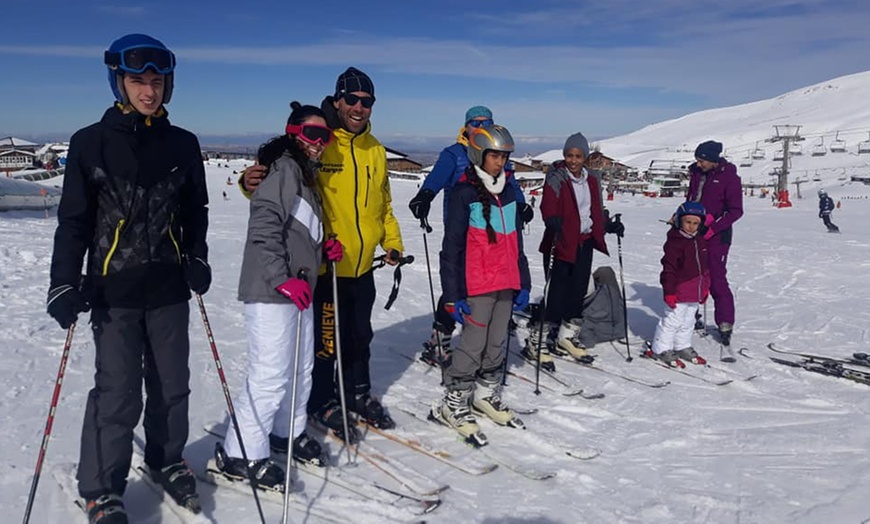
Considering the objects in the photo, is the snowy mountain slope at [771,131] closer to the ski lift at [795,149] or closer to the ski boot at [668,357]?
the ski lift at [795,149]

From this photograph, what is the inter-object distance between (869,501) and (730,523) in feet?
2.84

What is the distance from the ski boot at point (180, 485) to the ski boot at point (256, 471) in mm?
206

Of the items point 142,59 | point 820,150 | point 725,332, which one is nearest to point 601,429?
point 725,332

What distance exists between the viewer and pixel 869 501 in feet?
11.0

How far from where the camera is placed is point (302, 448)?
11.6ft

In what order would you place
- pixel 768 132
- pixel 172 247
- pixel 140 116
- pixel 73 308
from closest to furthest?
pixel 73 308 → pixel 140 116 → pixel 172 247 → pixel 768 132

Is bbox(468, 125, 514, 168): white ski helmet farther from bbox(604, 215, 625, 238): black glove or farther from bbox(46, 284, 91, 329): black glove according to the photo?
bbox(46, 284, 91, 329): black glove

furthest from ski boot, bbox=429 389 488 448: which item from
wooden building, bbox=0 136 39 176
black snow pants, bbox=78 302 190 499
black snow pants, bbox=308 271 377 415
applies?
wooden building, bbox=0 136 39 176

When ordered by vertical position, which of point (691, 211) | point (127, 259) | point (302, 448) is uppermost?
point (691, 211)

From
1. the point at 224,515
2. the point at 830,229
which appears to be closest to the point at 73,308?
the point at 224,515

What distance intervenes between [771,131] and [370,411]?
9554 cm

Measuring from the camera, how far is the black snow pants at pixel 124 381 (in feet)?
8.83

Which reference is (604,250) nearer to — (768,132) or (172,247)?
(172,247)

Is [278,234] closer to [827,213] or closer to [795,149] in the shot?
[827,213]
